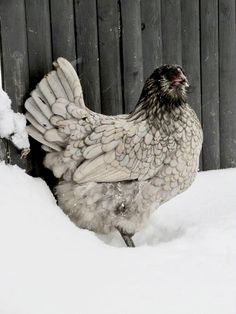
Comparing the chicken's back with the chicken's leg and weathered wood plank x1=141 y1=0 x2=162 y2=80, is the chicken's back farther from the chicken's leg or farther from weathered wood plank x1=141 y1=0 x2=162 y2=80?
weathered wood plank x1=141 y1=0 x2=162 y2=80

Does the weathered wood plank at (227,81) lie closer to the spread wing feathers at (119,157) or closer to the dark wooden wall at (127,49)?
the dark wooden wall at (127,49)

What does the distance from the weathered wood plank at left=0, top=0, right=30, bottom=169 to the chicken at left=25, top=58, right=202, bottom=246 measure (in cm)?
8

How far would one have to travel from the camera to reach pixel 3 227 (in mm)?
2586

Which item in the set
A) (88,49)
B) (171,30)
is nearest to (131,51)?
(88,49)

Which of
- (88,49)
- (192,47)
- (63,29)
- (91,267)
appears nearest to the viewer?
(91,267)

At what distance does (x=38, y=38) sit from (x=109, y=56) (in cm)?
57

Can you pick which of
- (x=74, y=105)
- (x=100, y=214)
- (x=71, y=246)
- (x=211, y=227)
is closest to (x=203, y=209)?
(x=211, y=227)

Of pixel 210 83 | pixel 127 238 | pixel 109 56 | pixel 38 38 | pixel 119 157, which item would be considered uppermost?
pixel 38 38

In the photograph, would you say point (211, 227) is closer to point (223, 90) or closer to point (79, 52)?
point (79, 52)

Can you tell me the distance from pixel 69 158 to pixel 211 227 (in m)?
0.82

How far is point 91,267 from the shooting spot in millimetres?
2588

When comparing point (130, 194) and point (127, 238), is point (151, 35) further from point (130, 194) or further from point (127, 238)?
point (127, 238)

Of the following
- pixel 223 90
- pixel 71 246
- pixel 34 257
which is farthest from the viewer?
pixel 223 90

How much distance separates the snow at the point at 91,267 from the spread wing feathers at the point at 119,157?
0.90 feet
